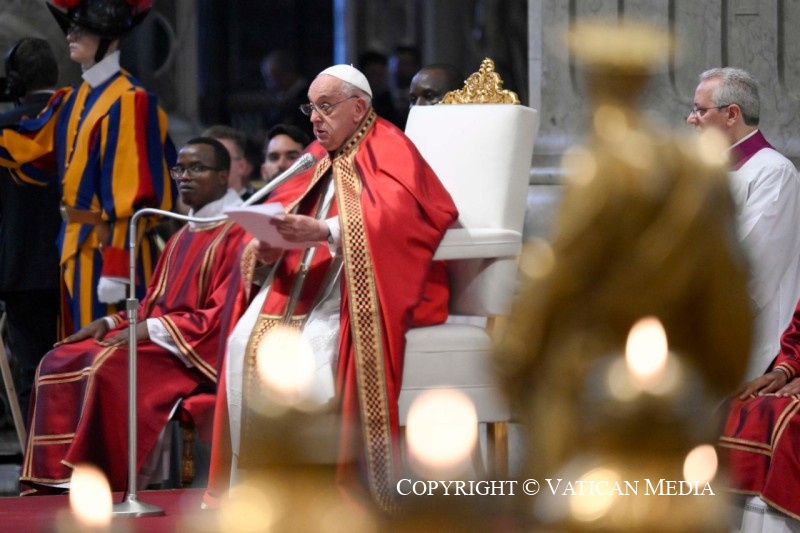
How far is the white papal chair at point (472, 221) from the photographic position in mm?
4348

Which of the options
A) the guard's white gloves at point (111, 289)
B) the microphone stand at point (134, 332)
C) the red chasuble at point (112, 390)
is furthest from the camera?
the guard's white gloves at point (111, 289)

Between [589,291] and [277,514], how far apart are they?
1.18 metres

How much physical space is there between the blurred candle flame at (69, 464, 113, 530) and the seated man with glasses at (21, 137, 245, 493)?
33 millimetres

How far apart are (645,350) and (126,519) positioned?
3.14m

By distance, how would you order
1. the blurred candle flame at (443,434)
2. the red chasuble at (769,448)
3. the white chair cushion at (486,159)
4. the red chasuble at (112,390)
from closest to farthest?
1. the blurred candle flame at (443,434)
2. the red chasuble at (769,448)
3. the white chair cushion at (486,159)
4. the red chasuble at (112,390)

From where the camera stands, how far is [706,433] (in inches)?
63.1

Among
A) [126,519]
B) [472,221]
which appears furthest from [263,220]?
[126,519]

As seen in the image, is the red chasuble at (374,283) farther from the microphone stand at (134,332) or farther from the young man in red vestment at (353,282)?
the microphone stand at (134,332)

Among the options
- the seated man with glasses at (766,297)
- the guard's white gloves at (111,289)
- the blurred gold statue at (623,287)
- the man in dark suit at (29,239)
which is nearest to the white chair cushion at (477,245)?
the seated man with glasses at (766,297)

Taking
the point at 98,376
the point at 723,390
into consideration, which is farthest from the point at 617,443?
the point at 98,376

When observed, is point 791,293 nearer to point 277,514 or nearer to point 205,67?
point 277,514

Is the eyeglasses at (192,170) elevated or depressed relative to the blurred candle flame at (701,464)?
elevated

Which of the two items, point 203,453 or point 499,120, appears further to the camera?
point 203,453

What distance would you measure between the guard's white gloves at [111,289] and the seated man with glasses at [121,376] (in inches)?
7.8
